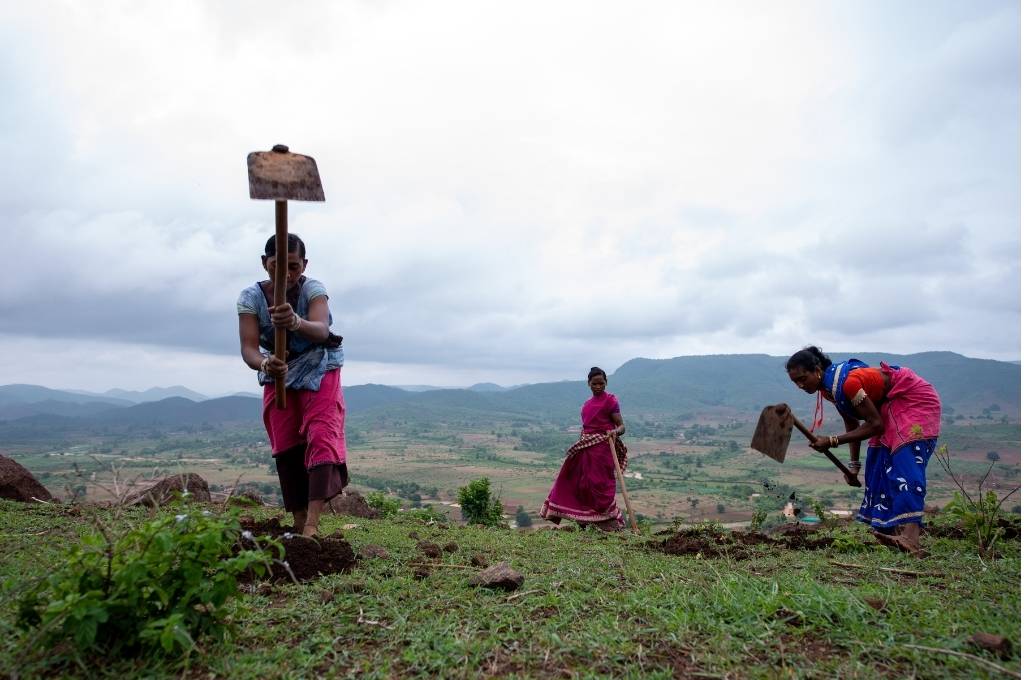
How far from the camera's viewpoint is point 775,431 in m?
5.50

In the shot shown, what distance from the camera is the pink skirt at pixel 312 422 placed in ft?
15.5

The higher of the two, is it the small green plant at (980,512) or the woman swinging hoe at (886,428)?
the woman swinging hoe at (886,428)

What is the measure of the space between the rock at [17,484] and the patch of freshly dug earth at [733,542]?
23.3 feet

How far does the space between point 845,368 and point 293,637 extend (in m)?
4.75

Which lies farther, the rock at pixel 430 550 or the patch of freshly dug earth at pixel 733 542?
the patch of freshly dug earth at pixel 733 542

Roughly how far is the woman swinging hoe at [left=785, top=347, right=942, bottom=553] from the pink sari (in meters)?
4.04

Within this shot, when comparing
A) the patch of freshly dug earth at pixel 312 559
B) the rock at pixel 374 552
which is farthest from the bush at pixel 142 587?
the rock at pixel 374 552

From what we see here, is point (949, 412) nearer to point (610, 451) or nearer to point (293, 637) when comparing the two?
point (610, 451)

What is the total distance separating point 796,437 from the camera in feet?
224

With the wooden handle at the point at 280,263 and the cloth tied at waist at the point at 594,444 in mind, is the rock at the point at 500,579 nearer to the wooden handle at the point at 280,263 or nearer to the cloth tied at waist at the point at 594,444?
the wooden handle at the point at 280,263

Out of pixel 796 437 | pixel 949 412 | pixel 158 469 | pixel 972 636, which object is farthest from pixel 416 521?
pixel 949 412

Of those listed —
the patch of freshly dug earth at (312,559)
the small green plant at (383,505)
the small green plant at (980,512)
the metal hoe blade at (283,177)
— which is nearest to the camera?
the patch of freshly dug earth at (312,559)

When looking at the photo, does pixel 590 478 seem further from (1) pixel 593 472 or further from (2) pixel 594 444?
(2) pixel 594 444

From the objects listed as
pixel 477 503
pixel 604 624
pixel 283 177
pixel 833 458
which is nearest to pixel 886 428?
pixel 833 458
